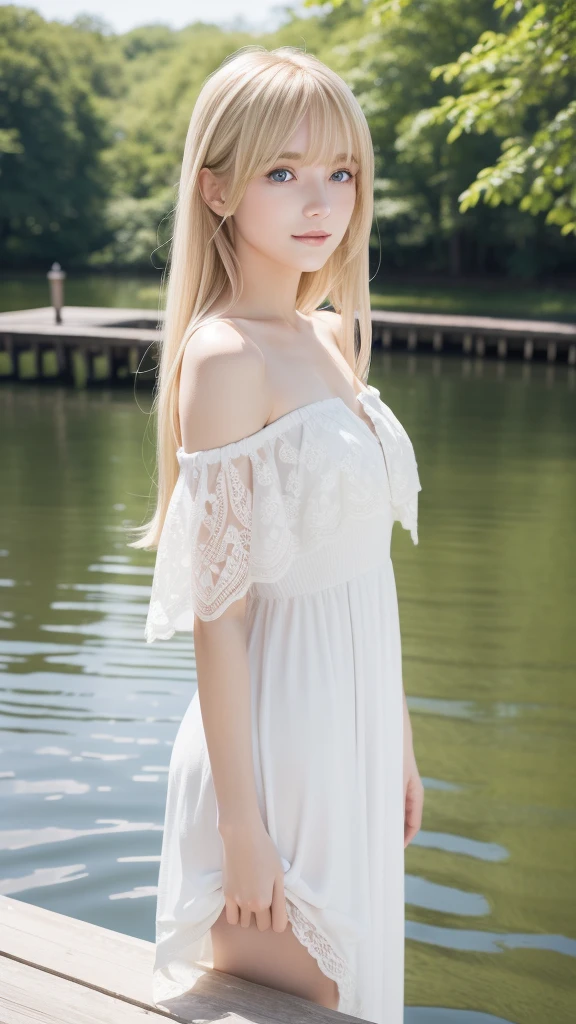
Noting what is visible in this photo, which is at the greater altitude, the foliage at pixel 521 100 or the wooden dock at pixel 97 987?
the foliage at pixel 521 100

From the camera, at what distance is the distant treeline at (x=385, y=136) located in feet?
27.7

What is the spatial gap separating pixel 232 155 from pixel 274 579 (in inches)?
23.9

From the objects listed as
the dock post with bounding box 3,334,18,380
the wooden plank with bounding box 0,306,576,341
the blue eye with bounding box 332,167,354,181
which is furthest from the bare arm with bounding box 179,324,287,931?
the dock post with bounding box 3,334,18,380

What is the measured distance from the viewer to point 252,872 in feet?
5.21

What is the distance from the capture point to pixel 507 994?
3264 millimetres

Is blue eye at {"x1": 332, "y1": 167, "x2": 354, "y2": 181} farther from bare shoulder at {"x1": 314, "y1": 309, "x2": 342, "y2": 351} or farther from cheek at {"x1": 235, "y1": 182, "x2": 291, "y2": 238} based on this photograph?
bare shoulder at {"x1": 314, "y1": 309, "x2": 342, "y2": 351}

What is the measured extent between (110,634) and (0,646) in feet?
1.87

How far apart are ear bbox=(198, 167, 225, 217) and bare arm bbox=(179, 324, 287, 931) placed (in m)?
0.21

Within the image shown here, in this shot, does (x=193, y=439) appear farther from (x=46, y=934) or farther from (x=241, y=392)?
(x=46, y=934)

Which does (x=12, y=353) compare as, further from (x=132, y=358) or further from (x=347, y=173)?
(x=347, y=173)

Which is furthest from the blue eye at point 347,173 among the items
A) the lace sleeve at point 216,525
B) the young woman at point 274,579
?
the lace sleeve at point 216,525

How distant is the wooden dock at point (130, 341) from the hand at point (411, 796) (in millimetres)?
14213

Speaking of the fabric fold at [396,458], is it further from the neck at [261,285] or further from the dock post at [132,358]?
the dock post at [132,358]

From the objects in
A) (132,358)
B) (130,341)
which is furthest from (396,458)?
(132,358)
